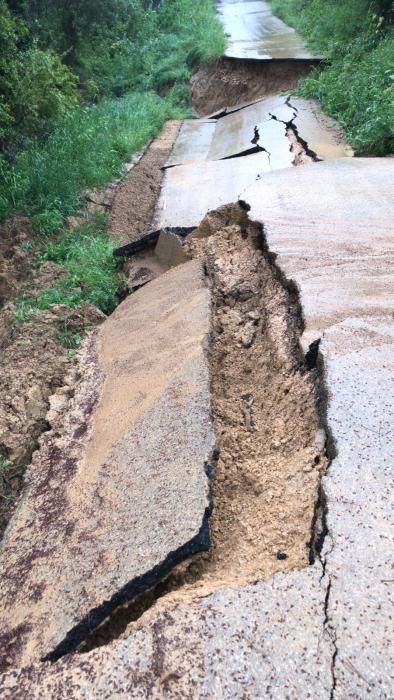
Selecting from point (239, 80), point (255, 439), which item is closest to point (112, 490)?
point (255, 439)

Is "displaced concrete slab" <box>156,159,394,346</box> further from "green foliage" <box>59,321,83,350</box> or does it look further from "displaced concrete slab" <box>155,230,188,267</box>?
"green foliage" <box>59,321,83,350</box>

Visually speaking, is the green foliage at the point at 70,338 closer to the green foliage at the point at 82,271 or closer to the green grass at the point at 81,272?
the green grass at the point at 81,272

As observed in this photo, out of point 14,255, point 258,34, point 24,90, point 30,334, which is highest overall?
point 24,90

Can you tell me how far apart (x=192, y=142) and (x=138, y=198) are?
9.77 ft

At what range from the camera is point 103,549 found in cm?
237

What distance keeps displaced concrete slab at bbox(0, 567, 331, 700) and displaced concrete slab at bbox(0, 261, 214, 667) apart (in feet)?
0.69

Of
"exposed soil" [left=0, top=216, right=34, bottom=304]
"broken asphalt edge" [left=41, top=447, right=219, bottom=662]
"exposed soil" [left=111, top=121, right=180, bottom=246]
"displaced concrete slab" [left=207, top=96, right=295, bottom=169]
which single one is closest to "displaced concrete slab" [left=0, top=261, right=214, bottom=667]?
"broken asphalt edge" [left=41, top=447, right=219, bottom=662]

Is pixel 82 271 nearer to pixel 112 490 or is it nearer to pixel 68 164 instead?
pixel 68 164

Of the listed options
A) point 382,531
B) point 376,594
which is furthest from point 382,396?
point 376,594

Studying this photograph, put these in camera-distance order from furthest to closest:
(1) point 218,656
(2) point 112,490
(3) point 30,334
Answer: (3) point 30,334 → (2) point 112,490 → (1) point 218,656

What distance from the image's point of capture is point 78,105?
27.6 feet

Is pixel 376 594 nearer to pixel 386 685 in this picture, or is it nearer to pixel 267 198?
pixel 386 685

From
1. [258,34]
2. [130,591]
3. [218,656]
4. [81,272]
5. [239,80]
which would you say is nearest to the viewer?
[218,656]

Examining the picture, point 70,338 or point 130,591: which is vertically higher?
point 130,591
